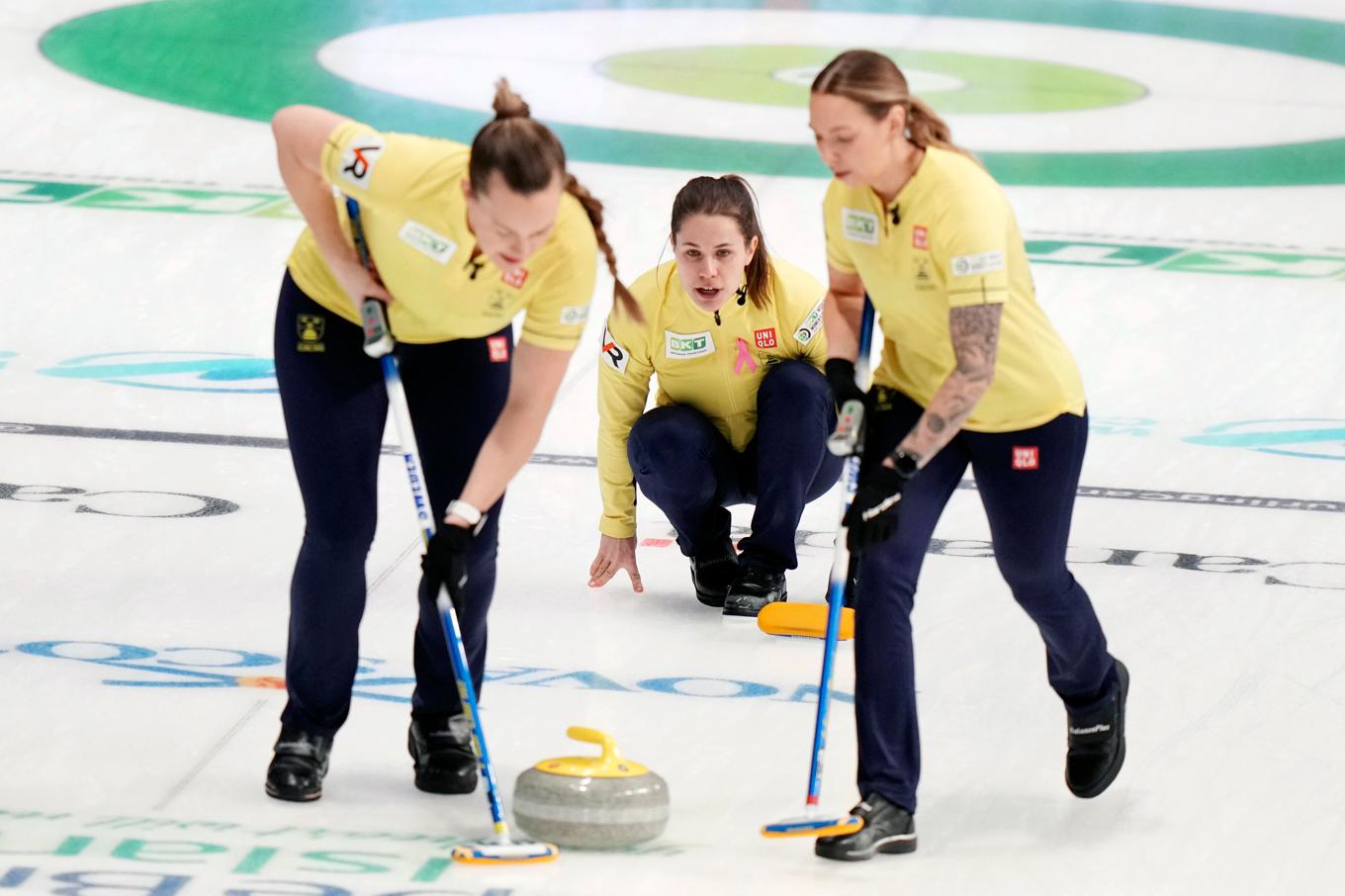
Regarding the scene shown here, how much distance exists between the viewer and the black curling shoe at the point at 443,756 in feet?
11.5

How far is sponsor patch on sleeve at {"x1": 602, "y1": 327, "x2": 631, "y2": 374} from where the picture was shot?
14.6 feet

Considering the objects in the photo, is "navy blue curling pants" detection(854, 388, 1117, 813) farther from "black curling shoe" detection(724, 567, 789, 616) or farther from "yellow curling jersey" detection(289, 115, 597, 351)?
"black curling shoe" detection(724, 567, 789, 616)

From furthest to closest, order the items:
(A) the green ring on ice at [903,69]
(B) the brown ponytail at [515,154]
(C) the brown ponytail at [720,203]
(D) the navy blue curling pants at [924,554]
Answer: (A) the green ring on ice at [903,69], (C) the brown ponytail at [720,203], (D) the navy blue curling pants at [924,554], (B) the brown ponytail at [515,154]

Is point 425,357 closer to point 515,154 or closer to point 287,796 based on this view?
point 515,154

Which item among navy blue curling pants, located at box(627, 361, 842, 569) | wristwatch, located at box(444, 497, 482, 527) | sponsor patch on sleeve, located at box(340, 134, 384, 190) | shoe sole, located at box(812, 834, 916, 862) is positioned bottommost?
shoe sole, located at box(812, 834, 916, 862)

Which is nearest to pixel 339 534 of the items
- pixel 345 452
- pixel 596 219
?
pixel 345 452

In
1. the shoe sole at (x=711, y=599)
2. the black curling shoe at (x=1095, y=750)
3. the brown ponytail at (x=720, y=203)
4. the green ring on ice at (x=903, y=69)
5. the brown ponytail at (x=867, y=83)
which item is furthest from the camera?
the green ring on ice at (x=903, y=69)

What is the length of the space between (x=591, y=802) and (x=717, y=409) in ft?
5.11

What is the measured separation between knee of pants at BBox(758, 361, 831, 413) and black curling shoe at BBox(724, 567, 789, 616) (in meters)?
0.38

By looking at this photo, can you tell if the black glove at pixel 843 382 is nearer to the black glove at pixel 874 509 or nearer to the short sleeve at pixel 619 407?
the black glove at pixel 874 509

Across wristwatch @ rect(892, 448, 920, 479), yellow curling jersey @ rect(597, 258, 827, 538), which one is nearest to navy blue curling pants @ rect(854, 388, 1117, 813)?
wristwatch @ rect(892, 448, 920, 479)

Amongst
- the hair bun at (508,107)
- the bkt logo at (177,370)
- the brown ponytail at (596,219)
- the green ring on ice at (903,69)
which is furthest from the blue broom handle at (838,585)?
the green ring on ice at (903,69)

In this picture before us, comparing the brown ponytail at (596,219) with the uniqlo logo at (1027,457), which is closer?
the brown ponytail at (596,219)

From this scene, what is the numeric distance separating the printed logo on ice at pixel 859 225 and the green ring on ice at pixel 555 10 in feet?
18.5
